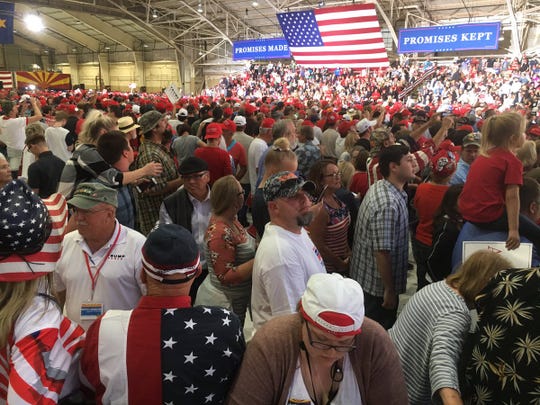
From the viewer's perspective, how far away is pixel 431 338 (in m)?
1.83

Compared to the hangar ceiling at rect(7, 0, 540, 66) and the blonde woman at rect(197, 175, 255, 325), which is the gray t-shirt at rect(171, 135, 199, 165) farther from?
the hangar ceiling at rect(7, 0, 540, 66)

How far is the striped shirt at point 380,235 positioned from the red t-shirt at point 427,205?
67 centimetres

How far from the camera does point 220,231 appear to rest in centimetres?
252

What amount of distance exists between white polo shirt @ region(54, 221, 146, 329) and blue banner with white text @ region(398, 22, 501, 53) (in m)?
14.4

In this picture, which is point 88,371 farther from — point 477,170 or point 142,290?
point 477,170

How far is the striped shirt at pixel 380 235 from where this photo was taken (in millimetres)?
2877

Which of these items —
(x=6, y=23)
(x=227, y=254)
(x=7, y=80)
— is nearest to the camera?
(x=227, y=254)

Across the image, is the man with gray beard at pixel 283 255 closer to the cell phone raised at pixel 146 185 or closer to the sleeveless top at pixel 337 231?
the sleeveless top at pixel 337 231

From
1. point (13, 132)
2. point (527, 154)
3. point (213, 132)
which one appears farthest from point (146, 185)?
point (13, 132)

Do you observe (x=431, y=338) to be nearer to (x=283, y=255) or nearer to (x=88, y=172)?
(x=283, y=255)

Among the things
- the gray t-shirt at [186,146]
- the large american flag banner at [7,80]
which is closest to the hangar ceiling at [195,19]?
the large american flag banner at [7,80]

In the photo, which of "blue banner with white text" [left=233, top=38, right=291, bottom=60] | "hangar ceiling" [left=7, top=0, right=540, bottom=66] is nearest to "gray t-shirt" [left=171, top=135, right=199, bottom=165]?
"hangar ceiling" [left=7, top=0, right=540, bottom=66]

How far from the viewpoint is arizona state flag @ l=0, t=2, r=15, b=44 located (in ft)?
43.5

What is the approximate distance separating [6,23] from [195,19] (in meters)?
14.1
